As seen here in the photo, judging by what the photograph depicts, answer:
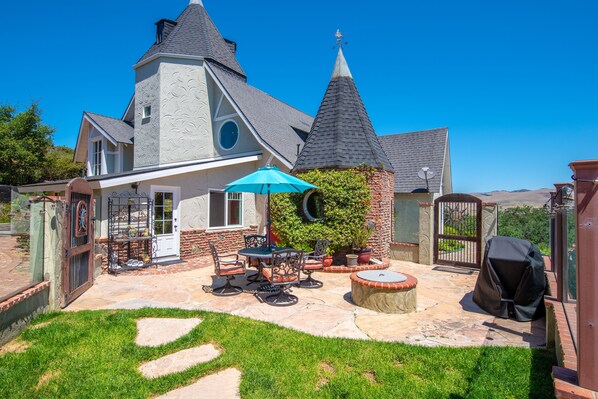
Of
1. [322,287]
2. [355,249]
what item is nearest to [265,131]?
[355,249]

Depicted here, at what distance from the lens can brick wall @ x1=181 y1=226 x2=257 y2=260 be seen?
476 inches

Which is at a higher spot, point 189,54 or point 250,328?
point 189,54

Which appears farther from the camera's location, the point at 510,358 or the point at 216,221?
the point at 216,221

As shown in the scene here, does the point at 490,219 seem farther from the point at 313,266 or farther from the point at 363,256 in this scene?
the point at 313,266

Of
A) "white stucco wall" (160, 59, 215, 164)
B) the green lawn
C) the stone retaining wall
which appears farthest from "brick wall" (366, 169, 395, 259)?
the stone retaining wall

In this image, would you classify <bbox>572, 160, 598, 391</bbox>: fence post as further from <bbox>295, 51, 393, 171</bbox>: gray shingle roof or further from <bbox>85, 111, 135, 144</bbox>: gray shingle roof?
<bbox>85, 111, 135, 144</bbox>: gray shingle roof

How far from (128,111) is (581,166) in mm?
22070

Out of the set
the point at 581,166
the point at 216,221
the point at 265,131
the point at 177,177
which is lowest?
the point at 216,221

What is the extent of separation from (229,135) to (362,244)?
333 inches

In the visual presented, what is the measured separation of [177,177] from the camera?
461 inches

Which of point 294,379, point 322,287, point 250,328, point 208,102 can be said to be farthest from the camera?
point 208,102

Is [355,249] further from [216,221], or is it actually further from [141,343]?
[141,343]

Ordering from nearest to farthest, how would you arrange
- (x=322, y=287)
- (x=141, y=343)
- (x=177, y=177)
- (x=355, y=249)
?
(x=141, y=343)
(x=322, y=287)
(x=355, y=249)
(x=177, y=177)

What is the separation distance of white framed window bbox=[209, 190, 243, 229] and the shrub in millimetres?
3162
